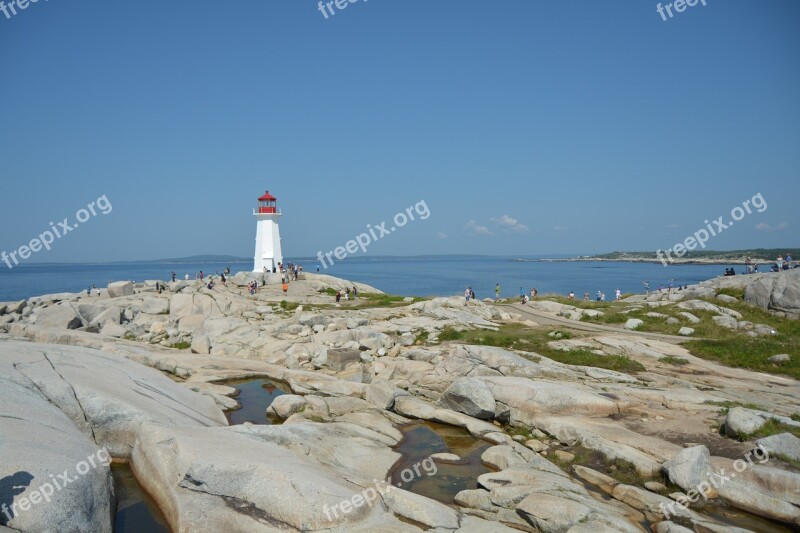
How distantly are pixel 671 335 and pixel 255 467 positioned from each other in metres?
29.2

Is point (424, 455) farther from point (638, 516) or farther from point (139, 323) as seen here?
point (139, 323)

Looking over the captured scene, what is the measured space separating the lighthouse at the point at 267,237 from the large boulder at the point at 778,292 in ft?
168

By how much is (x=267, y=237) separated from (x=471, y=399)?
50.8 m

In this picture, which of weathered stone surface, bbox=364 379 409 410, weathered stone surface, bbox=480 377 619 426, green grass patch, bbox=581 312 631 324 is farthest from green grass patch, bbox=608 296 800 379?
weathered stone surface, bbox=364 379 409 410

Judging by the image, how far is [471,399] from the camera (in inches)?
725

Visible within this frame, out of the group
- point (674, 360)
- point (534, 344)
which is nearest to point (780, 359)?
point (674, 360)

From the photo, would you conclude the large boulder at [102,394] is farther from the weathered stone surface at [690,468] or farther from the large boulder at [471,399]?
the weathered stone surface at [690,468]

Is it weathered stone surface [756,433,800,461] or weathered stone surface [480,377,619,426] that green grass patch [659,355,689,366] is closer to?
weathered stone surface [480,377,619,426]

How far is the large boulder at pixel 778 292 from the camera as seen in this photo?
111 feet

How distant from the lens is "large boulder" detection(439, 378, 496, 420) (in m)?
18.4

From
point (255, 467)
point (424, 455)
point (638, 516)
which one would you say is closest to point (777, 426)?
point (638, 516)

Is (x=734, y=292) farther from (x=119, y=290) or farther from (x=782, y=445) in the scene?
(x=119, y=290)

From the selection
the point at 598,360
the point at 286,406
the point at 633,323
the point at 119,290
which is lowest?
the point at 286,406

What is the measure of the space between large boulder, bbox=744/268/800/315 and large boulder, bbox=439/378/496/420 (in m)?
28.4
